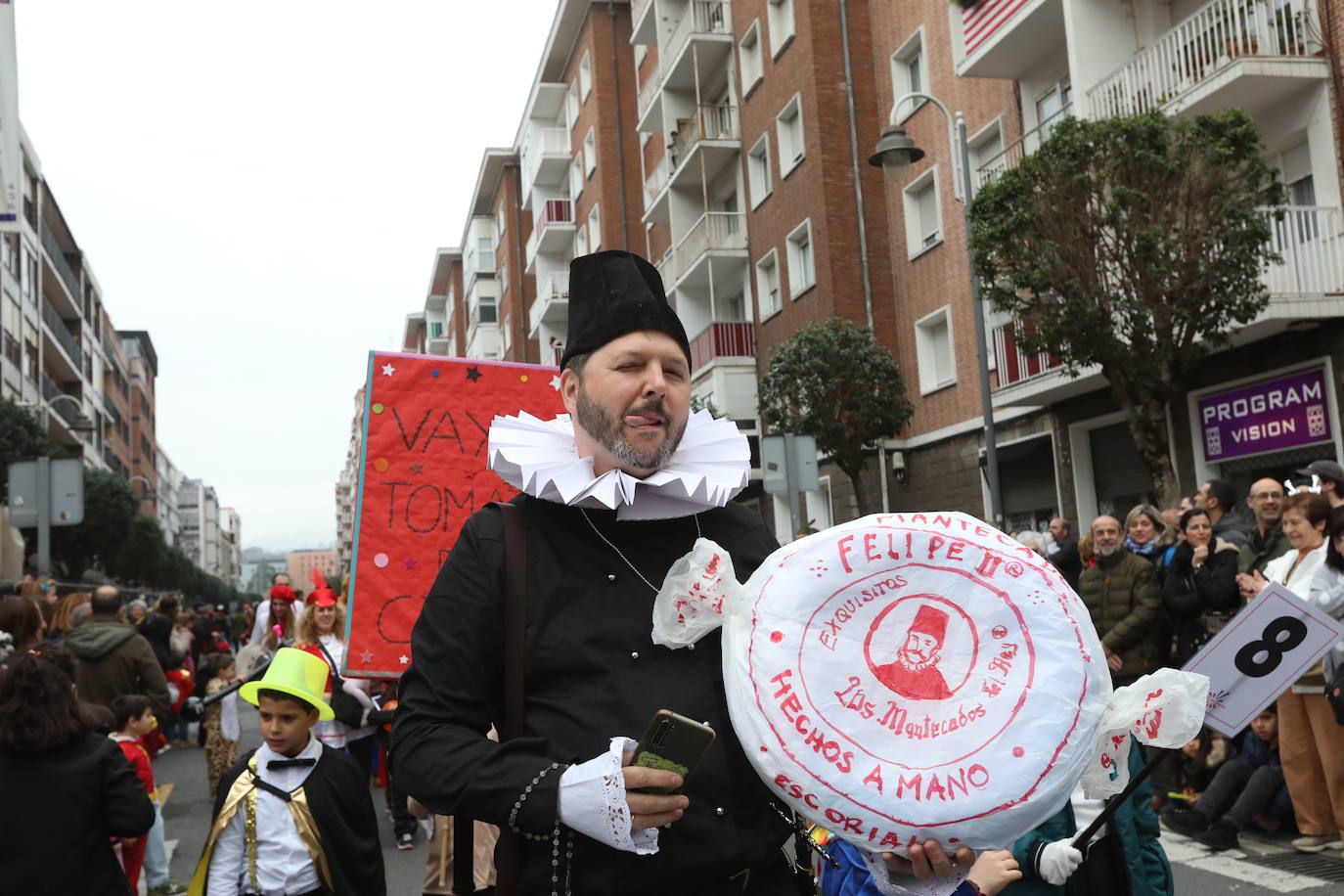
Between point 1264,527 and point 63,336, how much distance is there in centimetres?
5996

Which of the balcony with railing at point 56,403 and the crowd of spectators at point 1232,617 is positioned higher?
the balcony with railing at point 56,403

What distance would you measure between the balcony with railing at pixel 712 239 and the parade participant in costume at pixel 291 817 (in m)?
25.0

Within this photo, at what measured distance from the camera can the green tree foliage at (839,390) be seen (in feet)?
69.8

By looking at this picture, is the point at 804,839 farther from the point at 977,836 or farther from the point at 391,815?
the point at 391,815

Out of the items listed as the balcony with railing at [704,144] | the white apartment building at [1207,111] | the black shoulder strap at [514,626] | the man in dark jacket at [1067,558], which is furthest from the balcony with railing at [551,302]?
the black shoulder strap at [514,626]

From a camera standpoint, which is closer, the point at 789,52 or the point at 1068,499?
the point at 1068,499

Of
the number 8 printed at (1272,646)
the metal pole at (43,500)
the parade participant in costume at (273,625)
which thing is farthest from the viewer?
the metal pole at (43,500)

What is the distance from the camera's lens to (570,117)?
44.2m

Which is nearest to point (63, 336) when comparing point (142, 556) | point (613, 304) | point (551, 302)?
point (142, 556)

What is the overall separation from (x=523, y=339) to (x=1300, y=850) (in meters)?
46.0

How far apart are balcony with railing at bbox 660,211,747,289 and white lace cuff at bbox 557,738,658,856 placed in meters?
27.4

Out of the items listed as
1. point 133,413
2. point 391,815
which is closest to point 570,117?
point 391,815

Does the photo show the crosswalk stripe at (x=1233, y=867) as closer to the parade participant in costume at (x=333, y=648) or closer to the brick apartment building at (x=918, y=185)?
the parade participant in costume at (x=333, y=648)

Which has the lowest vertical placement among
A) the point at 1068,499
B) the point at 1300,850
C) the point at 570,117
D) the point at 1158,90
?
the point at 1300,850
